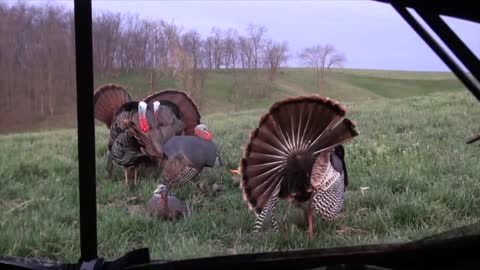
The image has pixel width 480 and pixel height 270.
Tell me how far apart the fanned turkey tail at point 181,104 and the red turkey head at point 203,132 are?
3 centimetres

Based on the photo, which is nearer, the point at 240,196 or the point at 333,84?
the point at 333,84

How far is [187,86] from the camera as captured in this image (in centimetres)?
215

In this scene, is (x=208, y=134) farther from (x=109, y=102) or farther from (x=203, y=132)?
(x=109, y=102)

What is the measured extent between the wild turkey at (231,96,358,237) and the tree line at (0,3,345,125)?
9.6 inches

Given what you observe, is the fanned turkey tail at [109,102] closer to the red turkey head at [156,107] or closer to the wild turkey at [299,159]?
the red turkey head at [156,107]

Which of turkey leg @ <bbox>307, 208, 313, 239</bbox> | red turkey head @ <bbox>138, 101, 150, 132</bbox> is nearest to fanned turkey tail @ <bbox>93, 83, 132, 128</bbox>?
red turkey head @ <bbox>138, 101, 150, 132</bbox>

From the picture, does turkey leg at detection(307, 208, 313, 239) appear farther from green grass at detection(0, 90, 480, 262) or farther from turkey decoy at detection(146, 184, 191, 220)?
turkey decoy at detection(146, 184, 191, 220)

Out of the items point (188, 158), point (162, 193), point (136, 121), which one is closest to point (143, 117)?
point (136, 121)

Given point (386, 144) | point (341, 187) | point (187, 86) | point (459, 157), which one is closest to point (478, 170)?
point (459, 157)

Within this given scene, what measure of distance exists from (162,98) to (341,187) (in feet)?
3.60

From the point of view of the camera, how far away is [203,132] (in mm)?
3027

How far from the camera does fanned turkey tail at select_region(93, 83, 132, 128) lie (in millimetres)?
2729

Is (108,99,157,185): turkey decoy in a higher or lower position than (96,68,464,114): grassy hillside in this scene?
lower

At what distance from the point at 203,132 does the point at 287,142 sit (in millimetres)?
892
